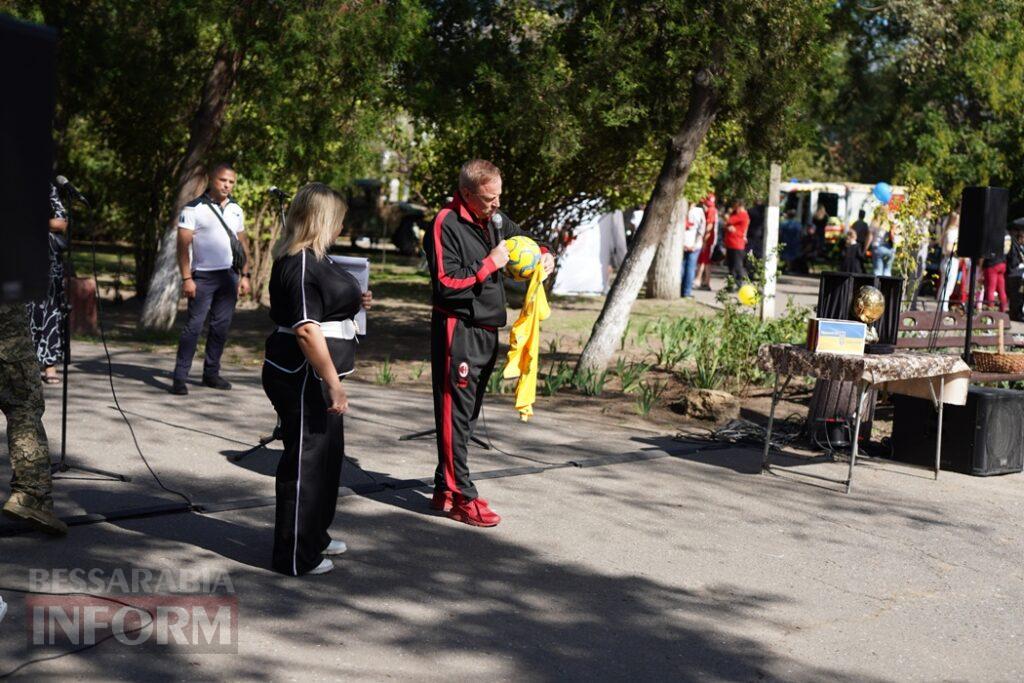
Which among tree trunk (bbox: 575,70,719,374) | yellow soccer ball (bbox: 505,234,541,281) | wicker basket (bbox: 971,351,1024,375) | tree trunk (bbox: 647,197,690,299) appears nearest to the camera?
yellow soccer ball (bbox: 505,234,541,281)

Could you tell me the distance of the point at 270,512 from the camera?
6.86m

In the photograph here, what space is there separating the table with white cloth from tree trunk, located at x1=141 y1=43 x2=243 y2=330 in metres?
8.38

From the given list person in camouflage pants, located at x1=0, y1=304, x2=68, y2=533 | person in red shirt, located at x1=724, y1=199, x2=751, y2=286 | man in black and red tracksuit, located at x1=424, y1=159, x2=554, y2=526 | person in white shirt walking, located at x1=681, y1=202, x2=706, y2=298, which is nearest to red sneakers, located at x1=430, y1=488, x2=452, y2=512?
man in black and red tracksuit, located at x1=424, y1=159, x2=554, y2=526

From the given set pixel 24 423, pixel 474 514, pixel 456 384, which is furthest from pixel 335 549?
pixel 24 423

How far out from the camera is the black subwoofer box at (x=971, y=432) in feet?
30.3

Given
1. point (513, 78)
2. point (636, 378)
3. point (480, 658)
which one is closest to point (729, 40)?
point (513, 78)

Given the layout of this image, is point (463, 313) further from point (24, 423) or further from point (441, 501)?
point (24, 423)

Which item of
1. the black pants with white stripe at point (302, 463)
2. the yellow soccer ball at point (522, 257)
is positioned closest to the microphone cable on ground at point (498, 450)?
the yellow soccer ball at point (522, 257)

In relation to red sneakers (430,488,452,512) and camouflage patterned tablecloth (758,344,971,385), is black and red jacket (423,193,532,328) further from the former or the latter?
camouflage patterned tablecloth (758,344,971,385)

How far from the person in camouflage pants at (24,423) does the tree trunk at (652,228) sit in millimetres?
6899

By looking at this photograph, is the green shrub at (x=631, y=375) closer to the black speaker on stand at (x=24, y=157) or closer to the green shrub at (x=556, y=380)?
the green shrub at (x=556, y=380)

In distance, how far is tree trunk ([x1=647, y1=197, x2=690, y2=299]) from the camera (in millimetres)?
22234

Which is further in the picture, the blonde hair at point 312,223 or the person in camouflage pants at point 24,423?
the person in camouflage pants at point 24,423

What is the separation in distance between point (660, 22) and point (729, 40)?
0.74 m
